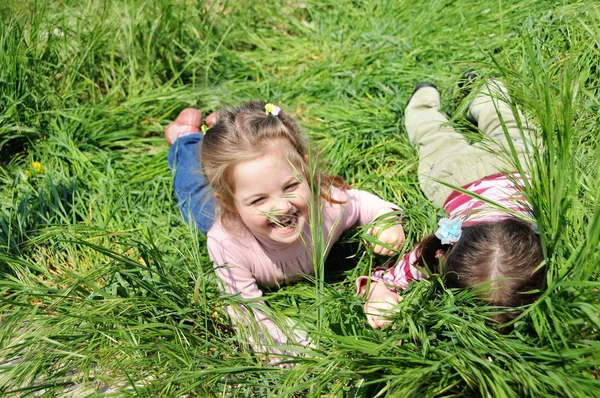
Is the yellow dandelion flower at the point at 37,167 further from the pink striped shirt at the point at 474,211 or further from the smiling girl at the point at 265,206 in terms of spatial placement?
the pink striped shirt at the point at 474,211

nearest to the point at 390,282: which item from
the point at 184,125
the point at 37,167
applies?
the point at 184,125

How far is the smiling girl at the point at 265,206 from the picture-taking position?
7.50 ft

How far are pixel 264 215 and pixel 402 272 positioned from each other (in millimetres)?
551

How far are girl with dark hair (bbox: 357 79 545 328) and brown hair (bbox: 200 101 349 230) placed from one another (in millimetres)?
455

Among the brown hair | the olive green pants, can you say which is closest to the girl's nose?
the brown hair

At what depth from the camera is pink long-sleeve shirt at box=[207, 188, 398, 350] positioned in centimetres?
249

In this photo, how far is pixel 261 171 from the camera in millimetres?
2293

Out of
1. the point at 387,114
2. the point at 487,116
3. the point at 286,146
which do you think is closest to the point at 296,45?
the point at 387,114

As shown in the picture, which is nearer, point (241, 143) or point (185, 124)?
point (241, 143)

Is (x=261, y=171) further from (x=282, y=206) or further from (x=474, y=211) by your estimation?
(x=474, y=211)

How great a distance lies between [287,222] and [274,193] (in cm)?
12

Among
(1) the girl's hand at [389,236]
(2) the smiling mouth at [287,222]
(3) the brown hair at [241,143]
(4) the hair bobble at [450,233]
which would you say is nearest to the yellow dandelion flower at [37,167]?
(3) the brown hair at [241,143]

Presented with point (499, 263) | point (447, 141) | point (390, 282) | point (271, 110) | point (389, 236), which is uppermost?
point (271, 110)

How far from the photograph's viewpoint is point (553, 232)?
67.6 inches
